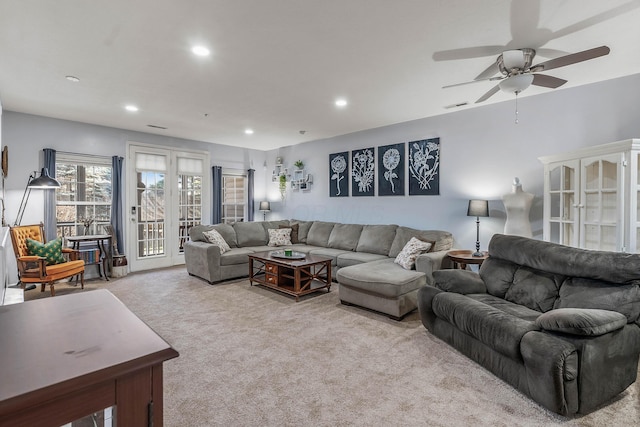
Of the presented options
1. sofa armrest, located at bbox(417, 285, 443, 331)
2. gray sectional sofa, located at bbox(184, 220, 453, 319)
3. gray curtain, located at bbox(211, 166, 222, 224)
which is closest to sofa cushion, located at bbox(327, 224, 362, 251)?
gray sectional sofa, located at bbox(184, 220, 453, 319)

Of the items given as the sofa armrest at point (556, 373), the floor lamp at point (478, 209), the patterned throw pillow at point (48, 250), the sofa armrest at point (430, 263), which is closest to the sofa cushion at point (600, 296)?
the sofa armrest at point (556, 373)

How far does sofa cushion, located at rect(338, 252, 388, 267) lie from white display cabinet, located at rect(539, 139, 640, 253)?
2.12 meters

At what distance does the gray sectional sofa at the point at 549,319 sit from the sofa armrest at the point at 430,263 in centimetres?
76

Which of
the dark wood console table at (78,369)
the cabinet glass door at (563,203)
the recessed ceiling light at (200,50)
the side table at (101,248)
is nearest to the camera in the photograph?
the dark wood console table at (78,369)

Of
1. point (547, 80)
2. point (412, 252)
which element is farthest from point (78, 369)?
point (412, 252)

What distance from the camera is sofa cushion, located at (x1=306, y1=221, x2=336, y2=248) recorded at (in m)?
5.92

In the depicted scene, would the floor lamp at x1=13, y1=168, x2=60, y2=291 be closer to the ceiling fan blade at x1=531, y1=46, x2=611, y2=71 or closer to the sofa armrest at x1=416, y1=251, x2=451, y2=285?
the sofa armrest at x1=416, y1=251, x2=451, y2=285

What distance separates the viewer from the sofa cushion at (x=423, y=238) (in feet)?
14.2

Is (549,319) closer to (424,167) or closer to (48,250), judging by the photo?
(424,167)

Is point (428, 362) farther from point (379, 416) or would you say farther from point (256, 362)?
point (256, 362)

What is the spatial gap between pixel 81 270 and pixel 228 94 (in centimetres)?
324

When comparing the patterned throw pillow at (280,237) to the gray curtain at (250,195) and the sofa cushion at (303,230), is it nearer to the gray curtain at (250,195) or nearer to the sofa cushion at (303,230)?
the sofa cushion at (303,230)

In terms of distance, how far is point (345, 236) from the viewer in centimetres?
557

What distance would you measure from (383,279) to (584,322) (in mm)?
1796
